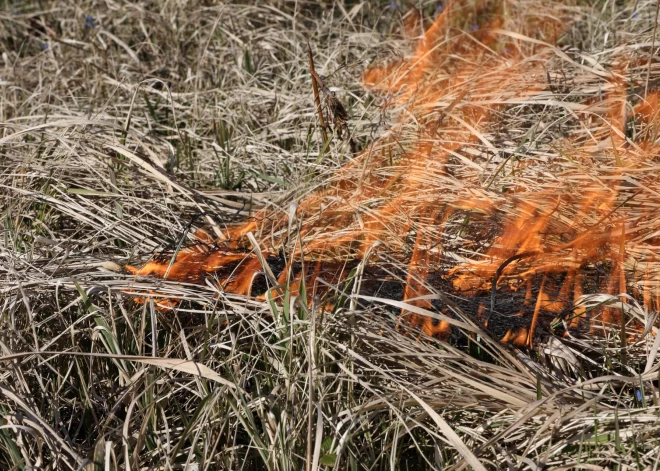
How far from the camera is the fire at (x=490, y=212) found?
86.3 inches

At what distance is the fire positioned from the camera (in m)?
2.19

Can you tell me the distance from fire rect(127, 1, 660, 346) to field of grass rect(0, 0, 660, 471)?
0.4 inches

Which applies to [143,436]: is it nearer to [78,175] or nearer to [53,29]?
[78,175]

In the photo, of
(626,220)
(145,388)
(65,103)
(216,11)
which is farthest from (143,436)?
(216,11)

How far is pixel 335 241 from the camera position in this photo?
2.40 metres

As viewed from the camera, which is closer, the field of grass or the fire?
the field of grass

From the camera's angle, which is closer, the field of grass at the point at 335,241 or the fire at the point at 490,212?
the field of grass at the point at 335,241

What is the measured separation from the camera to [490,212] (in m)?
2.46

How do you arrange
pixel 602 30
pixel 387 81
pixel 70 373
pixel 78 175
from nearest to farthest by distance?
pixel 70 373, pixel 78 175, pixel 387 81, pixel 602 30

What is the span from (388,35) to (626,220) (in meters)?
1.68

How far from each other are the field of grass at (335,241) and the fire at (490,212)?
11 millimetres

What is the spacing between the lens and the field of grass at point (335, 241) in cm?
177

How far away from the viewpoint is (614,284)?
7.14ft

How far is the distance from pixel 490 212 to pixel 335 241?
480mm
